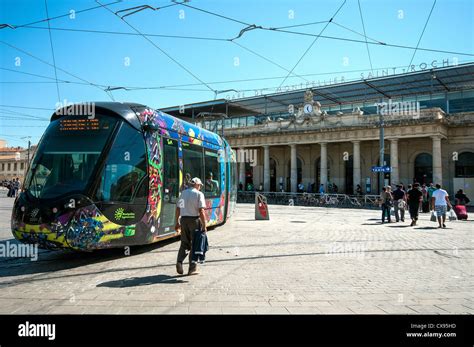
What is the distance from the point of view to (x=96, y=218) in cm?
681

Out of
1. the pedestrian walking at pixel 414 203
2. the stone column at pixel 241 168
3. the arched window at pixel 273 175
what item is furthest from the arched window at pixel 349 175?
the pedestrian walking at pixel 414 203

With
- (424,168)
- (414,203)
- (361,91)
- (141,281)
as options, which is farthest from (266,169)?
(141,281)

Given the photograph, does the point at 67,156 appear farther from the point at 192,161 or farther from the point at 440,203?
the point at 440,203

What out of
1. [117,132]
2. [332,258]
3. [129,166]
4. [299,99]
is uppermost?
[299,99]

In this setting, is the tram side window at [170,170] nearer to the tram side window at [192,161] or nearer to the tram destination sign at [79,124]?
the tram side window at [192,161]

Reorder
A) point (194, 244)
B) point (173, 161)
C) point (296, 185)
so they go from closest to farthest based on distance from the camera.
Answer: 1. point (194, 244)
2. point (173, 161)
3. point (296, 185)

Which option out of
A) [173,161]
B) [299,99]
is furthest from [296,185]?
[173,161]

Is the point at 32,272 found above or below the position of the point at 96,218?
below

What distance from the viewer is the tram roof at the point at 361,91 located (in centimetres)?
3325

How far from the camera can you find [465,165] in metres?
34.9

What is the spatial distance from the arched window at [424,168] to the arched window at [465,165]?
2.40m

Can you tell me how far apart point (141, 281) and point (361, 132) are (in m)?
34.8
